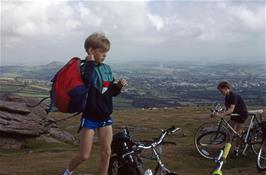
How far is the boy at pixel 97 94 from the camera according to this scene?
7.34 m

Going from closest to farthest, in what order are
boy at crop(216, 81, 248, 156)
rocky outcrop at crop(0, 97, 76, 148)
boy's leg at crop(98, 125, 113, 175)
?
boy's leg at crop(98, 125, 113, 175) → boy at crop(216, 81, 248, 156) → rocky outcrop at crop(0, 97, 76, 148)

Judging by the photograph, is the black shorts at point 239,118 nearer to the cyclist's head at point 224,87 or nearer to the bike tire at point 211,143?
the bike tire at point 211,143

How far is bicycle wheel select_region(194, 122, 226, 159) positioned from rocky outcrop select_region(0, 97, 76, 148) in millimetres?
8795

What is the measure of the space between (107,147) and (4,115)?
16913 millimetres

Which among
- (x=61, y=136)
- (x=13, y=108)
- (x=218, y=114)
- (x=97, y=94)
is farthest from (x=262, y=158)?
(x=13, y=108)

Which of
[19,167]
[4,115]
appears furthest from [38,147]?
[19,167]

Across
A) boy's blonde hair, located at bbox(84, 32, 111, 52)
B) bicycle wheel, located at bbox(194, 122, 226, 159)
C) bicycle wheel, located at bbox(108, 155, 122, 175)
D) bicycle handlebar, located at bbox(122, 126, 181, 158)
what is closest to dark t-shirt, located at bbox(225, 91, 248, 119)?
bicycle wheel, located at bbox(194, 122, 226, 159)

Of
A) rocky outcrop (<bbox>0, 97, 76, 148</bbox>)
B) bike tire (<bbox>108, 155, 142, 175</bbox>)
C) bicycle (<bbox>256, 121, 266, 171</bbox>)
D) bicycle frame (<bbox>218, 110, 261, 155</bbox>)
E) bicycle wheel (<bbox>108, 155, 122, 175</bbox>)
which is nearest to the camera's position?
bike tire (<bbox>108, 155, 142, 175</bbox>)

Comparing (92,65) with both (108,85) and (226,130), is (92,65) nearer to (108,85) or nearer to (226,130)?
(108,85)

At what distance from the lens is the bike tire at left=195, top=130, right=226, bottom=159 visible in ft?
49.6

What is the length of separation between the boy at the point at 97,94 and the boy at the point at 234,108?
7570 mm

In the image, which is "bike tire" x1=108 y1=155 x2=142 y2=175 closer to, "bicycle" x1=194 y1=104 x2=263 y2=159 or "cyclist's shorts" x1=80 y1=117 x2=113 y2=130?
"cyclist's shorts" x1=80 y1=117 x2=113 y2=130

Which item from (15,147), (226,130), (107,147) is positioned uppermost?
(107,147)

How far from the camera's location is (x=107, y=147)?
774cm
